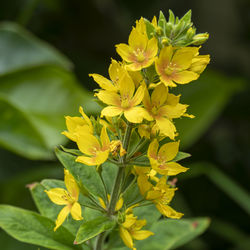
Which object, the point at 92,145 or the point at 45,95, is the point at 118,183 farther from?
the point at 45,95

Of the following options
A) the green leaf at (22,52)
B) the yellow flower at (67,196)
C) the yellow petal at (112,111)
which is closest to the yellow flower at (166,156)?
the yellow petal at (112,111)

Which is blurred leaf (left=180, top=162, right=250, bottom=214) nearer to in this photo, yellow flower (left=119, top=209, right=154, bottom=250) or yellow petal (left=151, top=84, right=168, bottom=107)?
yellow flower (left=119, top=209, right=154, bottom=250)

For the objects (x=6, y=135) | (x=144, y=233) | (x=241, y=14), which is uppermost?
(x=241, y=14)

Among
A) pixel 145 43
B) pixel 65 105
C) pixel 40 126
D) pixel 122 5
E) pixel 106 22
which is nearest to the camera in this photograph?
pixel 145 43

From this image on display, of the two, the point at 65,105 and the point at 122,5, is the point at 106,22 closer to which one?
the point at 122,5

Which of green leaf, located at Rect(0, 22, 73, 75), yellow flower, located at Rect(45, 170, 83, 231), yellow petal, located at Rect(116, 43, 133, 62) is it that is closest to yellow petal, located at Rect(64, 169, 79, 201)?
yellow flower, located at Rect(45, 170, 83, 231)

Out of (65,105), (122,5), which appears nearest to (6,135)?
(65,105)

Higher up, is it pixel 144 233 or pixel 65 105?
pixel 65 105
